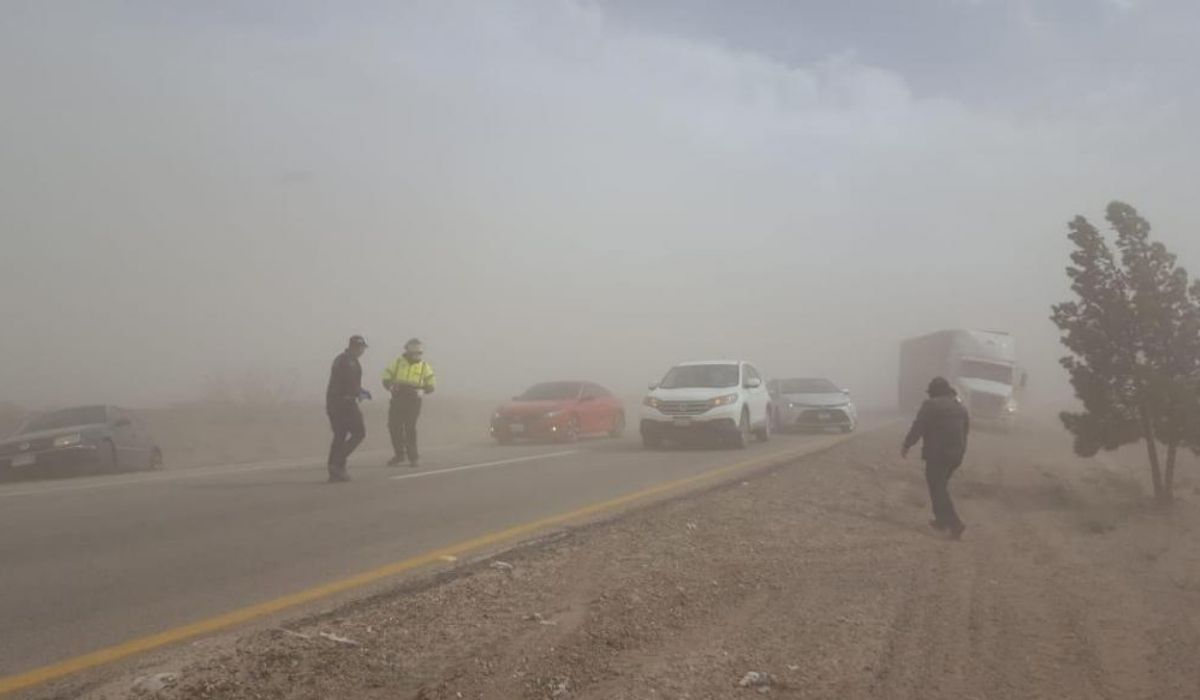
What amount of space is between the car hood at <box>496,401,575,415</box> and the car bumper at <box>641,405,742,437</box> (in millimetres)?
3717

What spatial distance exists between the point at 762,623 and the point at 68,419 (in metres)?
15.8

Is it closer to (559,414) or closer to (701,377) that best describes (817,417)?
(701,377)

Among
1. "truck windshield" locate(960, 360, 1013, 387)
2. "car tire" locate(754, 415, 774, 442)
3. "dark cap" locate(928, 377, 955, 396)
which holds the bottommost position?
"car tire" locate(754, 415, 774, 442)

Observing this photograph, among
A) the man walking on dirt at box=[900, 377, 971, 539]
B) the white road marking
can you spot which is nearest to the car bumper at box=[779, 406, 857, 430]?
the white road marking

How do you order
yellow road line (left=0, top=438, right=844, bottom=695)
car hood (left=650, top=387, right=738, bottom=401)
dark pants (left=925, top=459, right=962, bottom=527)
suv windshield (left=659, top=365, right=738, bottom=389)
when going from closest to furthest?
yellow road line (left=0, top=438, right=844, bottom=695) → dark pants (left=925, top=459, right=962, bottom=527) → car hood (left=650, top=387, right=738, bottom=401) → suv windshield (left=659, top=365, right=738, bottom=389)

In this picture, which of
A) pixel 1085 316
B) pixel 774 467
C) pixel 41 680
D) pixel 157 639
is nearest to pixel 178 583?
pixel 157 639

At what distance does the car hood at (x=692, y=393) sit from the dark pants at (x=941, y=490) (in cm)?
835

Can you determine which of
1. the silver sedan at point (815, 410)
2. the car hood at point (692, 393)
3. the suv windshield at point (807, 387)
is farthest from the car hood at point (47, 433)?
the suv windshield at point (807, 387)

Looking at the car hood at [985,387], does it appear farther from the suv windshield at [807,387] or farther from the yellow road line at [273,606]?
the yellow road line at [273,606]

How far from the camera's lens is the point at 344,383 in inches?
460

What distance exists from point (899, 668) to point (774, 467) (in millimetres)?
8990

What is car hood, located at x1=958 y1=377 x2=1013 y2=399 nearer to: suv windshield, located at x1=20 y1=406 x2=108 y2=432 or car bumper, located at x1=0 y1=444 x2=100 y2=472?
suv windshield, located at x1=20 y1=406 x2=108 y2=432

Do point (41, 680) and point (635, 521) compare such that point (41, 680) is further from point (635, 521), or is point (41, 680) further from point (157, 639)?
point (635, 521)

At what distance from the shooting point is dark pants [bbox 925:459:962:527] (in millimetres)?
8547
